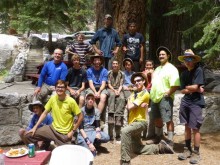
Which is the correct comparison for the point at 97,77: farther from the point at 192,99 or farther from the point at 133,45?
the point at 192,99

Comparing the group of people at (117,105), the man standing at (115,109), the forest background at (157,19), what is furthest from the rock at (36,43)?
the man standing at (115,109)

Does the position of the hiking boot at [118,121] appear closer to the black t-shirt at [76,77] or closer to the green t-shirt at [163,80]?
the green t-shirt at [163,80]

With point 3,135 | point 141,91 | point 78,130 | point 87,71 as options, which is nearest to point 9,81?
point 3,135

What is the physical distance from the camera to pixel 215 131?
749cm

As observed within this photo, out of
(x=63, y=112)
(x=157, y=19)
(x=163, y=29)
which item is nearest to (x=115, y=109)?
(x=63, y=112)

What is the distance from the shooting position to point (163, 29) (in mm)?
10617

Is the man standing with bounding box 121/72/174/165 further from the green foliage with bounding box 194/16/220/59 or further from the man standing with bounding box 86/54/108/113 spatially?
the green foliage with bounding box 194/16/220/59

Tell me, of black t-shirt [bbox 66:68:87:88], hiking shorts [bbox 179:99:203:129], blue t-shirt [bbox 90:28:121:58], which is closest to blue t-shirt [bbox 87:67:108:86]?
black t-shirt [bbox 66:68:87:88]

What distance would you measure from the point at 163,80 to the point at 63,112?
6.14ft

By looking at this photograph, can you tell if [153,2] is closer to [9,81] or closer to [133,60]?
[133,60]

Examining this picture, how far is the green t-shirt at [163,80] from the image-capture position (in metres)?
5.64

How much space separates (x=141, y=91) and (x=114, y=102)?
3.14ft

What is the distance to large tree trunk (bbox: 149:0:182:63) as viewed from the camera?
10352mm

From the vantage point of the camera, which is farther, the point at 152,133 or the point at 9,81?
the point at 9,81
